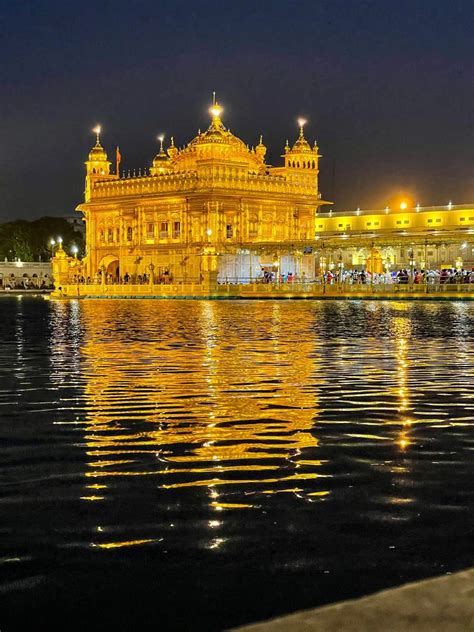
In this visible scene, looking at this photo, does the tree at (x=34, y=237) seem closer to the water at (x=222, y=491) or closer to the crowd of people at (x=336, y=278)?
the crowd of people at (x=336, y=278)

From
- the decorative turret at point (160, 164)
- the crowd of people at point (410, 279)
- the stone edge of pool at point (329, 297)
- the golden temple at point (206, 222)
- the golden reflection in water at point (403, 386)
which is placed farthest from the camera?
the decorative turret at point (160, 164)

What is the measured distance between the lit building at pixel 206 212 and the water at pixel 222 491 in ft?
175

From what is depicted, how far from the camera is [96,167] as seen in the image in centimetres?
8231

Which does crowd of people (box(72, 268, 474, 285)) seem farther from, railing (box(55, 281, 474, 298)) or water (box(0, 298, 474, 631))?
water (box(0, 298, 474, 631))

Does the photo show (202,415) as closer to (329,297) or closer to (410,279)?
(410,279)

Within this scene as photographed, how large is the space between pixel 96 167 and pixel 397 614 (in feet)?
265

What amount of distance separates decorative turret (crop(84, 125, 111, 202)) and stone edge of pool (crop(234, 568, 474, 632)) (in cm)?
7818

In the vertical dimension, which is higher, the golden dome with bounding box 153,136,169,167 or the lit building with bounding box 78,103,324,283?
the golden dome with bounding box 153,136,169,167

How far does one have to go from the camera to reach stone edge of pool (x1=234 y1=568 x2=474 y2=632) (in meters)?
3.53

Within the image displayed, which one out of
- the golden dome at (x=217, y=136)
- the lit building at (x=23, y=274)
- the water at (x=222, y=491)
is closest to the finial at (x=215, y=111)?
the golden dome at (x=217, y=136)

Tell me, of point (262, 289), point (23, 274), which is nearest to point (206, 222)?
point (262, 289)

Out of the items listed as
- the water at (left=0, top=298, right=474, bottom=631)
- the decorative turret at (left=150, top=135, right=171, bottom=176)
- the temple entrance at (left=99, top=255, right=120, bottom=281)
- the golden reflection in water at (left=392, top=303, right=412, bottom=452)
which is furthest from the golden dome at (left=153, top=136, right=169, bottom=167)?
the water at (left=0, top=298, right=474, bottom=631)

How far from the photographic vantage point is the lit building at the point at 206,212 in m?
70.1

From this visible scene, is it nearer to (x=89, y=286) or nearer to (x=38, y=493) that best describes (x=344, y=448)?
(x=38, y=493)
